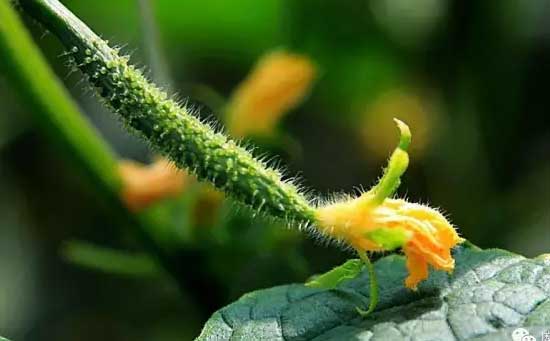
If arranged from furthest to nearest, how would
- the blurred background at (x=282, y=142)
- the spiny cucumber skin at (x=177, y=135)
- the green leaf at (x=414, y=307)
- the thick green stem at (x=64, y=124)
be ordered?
1. the blurred background at (x=282, y=142)
2. the thick green stem at (x=64, y=124)
3. the spiny cucumber skin at (x=177, y=135)
4. the green leaf at (x=414, y=307)

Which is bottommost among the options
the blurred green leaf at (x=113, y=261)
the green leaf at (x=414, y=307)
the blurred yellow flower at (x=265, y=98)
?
the green leaf at (x=414, y=307)

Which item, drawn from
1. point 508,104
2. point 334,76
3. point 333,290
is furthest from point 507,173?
point 333,290

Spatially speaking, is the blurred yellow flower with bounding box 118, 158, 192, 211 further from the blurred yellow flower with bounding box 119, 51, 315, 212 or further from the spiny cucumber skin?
the spiny cucumber skin

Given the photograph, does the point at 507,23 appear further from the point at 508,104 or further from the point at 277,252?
the point at 277,252

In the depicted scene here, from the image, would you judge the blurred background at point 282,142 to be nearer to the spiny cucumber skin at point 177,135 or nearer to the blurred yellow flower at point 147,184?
the blurred yellow flower at point 147,184

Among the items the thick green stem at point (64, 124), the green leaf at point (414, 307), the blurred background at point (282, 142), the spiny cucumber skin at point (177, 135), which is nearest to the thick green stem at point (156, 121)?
the spiny cucumber skin at point (177, 135)

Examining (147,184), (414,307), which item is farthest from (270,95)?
(414,307)
